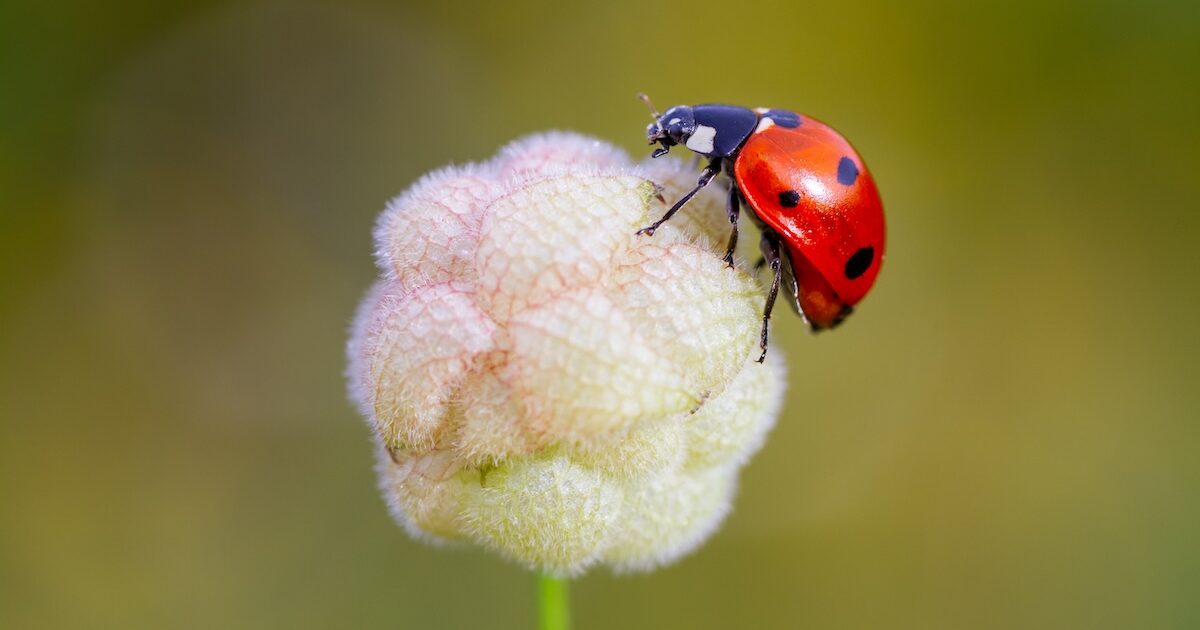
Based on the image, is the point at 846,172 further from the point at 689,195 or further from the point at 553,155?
the point at 553,155

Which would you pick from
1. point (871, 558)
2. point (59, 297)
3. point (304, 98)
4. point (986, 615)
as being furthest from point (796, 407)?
point (59, 297)

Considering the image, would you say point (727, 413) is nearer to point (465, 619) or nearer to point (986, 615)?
point (465, 619)

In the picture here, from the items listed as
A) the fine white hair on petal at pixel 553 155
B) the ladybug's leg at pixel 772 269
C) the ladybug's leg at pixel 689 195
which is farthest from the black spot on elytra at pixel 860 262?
the fine white hair on petal at pixel 553 155

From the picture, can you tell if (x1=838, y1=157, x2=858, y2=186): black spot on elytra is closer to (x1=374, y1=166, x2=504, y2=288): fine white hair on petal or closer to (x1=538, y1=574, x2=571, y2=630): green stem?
(x1=374, y1=166, x2=504, y2=288): fine white hair on petal

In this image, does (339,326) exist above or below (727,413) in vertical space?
below

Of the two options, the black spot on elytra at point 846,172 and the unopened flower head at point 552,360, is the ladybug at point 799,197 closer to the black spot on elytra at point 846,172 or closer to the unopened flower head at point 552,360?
the black spot on elytra at point 846,172

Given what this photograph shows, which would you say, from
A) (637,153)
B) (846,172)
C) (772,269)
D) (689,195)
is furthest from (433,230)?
(637,153)

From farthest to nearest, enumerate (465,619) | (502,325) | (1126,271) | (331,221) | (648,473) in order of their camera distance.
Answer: (331,221)
(1126,271)
(465,619)
(648,473)
(502,325)
